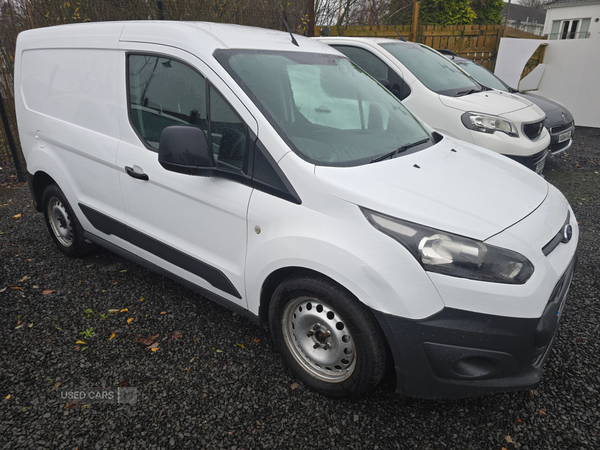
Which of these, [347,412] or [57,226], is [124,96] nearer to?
[57,226]

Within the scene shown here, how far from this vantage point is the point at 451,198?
82.0 inches

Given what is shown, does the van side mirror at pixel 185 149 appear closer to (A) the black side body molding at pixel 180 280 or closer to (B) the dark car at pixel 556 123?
(A) the black side body molding at pixel 180 280

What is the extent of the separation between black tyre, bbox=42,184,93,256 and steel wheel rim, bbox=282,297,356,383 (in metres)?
2.30

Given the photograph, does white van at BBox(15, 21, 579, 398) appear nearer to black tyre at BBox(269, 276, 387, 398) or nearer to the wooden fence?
black tyre at BBox(269, 276, 387, 398)

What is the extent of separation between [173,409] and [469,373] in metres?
1.53

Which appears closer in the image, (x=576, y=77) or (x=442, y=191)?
(x=442, y=191)

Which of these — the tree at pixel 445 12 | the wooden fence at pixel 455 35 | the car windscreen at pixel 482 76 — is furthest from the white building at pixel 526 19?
the car windscreen at pixel 482 76

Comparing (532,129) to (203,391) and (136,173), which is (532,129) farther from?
(203,391)

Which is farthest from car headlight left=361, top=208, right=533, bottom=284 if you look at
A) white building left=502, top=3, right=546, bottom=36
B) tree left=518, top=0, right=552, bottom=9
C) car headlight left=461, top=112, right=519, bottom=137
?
tree left=518, top=0, right=552, bottom=9

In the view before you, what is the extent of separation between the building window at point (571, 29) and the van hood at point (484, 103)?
4152 centimetres

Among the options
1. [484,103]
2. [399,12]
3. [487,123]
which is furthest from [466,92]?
[399,12]

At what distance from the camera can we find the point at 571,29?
3966 centimetres

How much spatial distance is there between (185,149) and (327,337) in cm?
123
